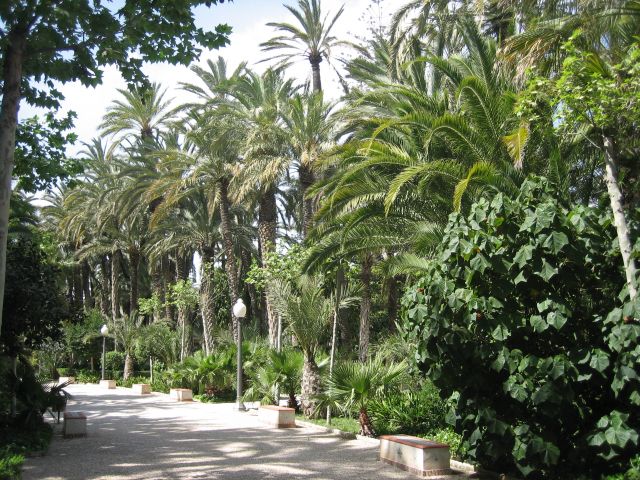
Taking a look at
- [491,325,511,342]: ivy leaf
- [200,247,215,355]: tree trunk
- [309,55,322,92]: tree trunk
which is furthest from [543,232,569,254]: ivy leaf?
[200,247,215,355]: tree trunk

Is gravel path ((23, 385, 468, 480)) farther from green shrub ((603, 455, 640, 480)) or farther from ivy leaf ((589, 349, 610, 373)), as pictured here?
ivy leaf ((589, 349, 610, 373))

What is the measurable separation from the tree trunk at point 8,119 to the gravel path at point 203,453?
2938 millimetres

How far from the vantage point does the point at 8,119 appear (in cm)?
773

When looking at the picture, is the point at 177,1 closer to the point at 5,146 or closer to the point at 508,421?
the point at 5,146

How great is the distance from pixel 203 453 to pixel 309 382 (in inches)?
192

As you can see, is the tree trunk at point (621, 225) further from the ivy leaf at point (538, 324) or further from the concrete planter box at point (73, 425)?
the concrete planter box at point (73, 425)

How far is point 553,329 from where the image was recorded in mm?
7312

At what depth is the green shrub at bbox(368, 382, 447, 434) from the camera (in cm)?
1139

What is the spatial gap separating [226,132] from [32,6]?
13.8 metres

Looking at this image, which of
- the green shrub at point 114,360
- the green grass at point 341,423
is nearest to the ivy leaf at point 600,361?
the green grass at point 341,423

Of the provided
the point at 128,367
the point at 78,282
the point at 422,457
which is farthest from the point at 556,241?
the point at 78,282

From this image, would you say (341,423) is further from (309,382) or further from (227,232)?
(227,232)

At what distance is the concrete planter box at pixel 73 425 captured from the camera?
12.1 m

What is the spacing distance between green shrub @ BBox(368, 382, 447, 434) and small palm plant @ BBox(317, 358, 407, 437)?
0.63 feet
